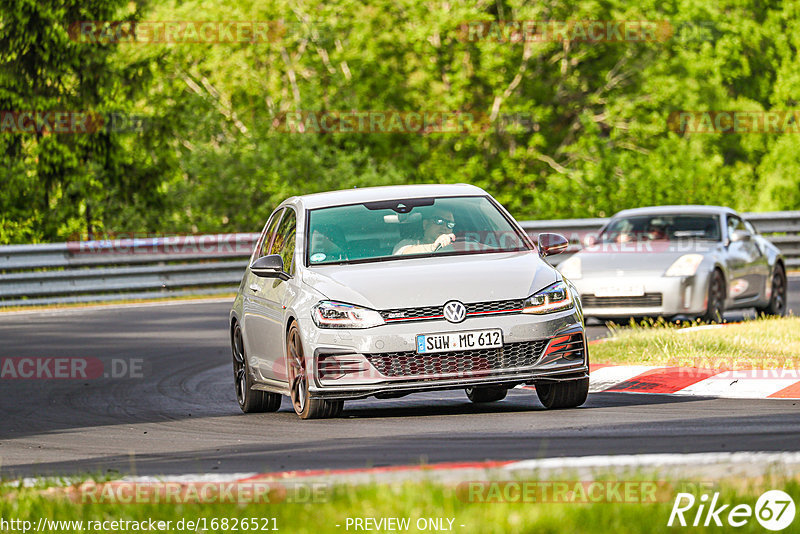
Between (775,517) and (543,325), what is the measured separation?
4547 mm

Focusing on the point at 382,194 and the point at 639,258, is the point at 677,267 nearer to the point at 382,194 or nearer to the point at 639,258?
the point at 639,258

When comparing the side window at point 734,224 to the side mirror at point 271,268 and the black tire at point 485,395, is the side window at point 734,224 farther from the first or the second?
the side mirror at point 271,268

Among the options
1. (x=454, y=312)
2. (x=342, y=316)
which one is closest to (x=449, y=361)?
(x=454, y=312)

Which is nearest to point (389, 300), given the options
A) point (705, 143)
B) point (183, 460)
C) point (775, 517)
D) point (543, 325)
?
point (543, 325)

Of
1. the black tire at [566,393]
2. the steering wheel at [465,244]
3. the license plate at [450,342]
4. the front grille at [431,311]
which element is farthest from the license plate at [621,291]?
the license plate at [450,342]

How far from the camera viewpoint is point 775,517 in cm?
523

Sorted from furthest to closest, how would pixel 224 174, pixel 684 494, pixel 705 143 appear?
pixel 705 143
pixel 224 174
pixel 684 494

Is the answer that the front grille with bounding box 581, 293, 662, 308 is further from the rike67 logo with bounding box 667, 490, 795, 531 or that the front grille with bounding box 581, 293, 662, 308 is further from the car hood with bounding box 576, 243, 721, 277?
the rike67 logo with bounding box 667, 490, 795, 531

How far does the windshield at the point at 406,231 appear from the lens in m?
10.6

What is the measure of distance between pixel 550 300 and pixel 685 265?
24.0 feet

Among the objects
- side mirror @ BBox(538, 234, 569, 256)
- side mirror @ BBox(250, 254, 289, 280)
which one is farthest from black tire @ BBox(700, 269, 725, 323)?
side mirror @ BBox(250, 254, 289, 280)

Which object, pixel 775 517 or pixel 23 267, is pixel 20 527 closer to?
pixel 775 517

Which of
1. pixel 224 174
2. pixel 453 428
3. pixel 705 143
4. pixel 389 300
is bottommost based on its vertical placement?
pixel 705 143

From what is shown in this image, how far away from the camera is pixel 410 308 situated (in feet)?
31.6
